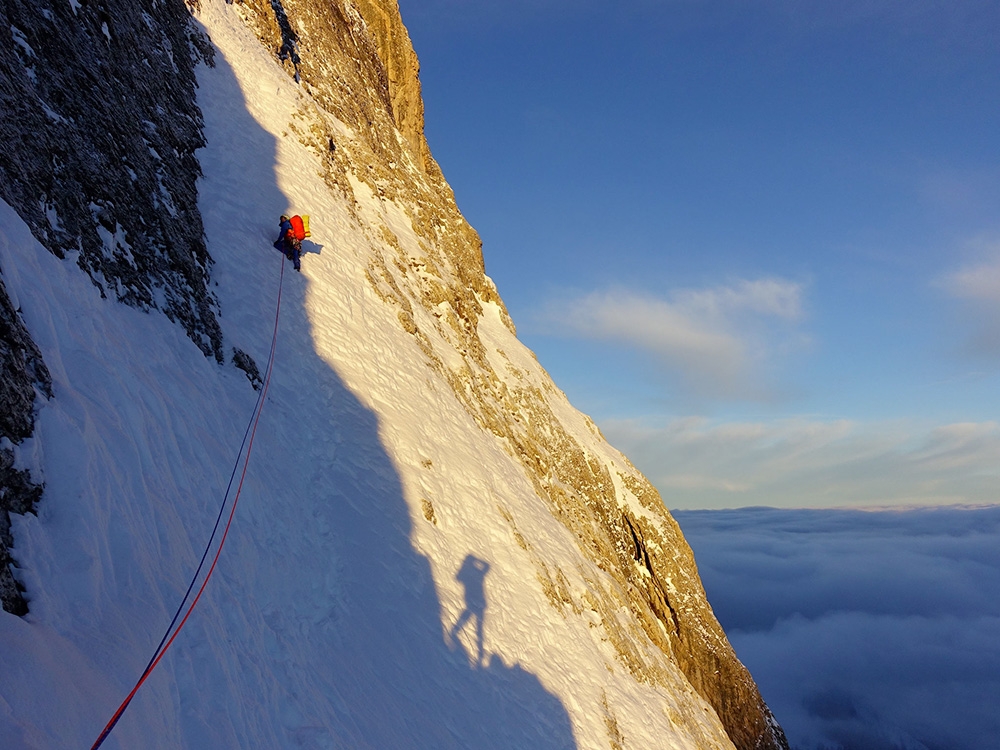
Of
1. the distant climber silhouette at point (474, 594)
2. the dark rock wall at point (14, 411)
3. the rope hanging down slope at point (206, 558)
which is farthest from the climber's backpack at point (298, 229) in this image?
the dark rock wall at point (14, 411)

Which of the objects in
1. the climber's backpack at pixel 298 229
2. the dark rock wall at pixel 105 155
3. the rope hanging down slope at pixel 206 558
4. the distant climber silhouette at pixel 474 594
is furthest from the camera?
the climber's backpack at pixel 298 229

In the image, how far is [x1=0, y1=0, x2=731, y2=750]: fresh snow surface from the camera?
486cm

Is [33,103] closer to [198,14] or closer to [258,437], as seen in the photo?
[258,437]

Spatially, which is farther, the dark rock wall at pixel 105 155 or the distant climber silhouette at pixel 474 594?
the distant climber silhouette at pixel 474 594

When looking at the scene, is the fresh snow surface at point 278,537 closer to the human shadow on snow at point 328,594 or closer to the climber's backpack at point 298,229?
the human shadow on snow at point 328,594

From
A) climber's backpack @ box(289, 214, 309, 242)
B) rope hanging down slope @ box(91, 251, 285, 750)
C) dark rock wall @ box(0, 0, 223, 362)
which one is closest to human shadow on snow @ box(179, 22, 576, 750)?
rope hanging down slope @ box(91, 251, 285, 750)

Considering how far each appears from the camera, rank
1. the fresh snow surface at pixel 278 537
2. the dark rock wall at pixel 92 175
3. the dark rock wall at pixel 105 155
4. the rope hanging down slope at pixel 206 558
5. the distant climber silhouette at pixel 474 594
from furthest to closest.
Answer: the distant climber silhouette at pixel 474 594 → the dark rock wall at pixel 105 155 → the dark rock wall at pixel 92 175 → the fresh snow surface at pixel 278 537 → the rope hanging down slope at pixel 206 558

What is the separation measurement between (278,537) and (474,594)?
5039 millimetres

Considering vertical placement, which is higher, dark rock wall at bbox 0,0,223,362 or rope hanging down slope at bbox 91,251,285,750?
dark rock wall at bbox 0,0,223,362

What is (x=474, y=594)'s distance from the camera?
1228 cm

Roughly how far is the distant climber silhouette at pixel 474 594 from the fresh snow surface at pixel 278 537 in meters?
0.06

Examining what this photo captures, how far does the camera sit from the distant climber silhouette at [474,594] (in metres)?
11.1

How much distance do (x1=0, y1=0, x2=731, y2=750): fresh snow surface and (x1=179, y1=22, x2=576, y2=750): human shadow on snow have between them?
42 mm

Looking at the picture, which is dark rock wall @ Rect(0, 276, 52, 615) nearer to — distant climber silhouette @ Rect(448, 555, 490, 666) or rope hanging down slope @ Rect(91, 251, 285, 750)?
rope hanging down slope @ Rect(91, 251, 285, 750)
